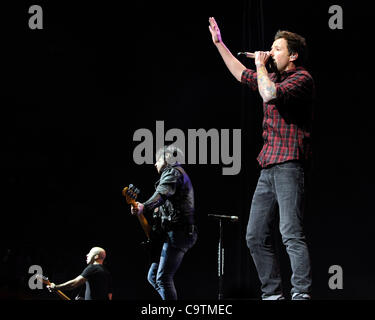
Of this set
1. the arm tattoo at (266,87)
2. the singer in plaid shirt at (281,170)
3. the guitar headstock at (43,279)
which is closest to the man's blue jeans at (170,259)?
the singer in plaid shirt at (281,170)

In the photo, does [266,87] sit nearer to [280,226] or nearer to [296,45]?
[296,45]

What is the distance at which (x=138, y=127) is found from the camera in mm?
6832

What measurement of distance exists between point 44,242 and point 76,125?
1.65m

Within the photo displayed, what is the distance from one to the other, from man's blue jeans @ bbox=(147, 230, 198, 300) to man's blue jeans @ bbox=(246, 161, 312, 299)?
1.53 meters

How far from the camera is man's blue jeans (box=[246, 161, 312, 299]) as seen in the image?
8.38ft

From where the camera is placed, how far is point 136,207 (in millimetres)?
4258

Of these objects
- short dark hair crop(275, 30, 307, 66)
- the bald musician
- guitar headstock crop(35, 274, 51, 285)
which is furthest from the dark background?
short dark hair crop(275, 30, 307, 66)

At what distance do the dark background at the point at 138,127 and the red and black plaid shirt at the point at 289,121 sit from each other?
3.73m

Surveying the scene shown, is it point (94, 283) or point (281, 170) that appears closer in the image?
point (281, 170)

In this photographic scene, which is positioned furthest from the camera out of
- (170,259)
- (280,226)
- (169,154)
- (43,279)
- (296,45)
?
(43,279)

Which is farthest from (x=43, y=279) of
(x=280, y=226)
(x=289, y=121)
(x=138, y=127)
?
(x=289, y=121)

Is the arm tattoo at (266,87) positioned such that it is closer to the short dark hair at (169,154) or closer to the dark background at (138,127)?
the short dark hair at (169,154)

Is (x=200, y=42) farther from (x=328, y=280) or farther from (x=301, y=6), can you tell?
(x=328, y=280)

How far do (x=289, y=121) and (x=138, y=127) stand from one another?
4.23 metres
